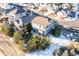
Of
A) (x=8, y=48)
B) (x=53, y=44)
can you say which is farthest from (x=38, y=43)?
(x=8, y=48)

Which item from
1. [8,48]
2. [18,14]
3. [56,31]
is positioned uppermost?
[18,14]

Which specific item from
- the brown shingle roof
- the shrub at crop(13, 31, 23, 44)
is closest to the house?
the brown shingle roof

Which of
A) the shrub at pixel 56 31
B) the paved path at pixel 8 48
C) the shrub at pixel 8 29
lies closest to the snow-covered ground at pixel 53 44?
the shrub at pixel 56 31

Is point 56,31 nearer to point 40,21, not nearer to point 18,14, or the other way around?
point 40,21

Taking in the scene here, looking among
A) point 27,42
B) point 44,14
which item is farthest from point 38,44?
point 44,14

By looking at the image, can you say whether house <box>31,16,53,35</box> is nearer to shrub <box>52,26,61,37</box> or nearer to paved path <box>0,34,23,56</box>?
shrub <box>52,26,61,37</box>

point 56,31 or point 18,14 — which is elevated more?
point 18,14

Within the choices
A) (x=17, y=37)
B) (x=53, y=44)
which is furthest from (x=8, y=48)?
(x=53, y=44)

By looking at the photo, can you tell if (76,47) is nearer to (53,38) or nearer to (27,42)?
(53,38)
